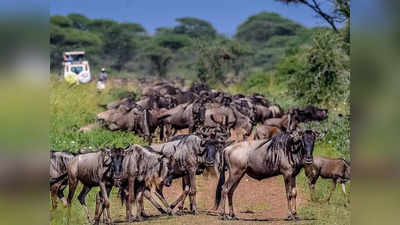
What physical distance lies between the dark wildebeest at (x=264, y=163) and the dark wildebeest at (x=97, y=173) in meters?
0.98

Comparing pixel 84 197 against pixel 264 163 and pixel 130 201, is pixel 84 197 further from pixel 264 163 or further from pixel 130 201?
pixel 264 163

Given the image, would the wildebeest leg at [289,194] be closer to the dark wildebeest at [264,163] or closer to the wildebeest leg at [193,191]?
the dark wildebeest at [264,163]

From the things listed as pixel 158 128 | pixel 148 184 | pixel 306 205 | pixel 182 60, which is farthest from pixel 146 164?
pixel 182 60

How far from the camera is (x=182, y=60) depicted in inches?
1096

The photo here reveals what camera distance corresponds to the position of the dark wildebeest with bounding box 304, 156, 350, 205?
6047 millimetres

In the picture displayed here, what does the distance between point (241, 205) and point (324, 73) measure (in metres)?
7.58

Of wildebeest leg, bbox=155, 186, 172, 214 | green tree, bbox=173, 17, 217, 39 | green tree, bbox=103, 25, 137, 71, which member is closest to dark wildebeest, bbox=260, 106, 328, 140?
wildebeest leg, bbox=155, 186, 172, 214

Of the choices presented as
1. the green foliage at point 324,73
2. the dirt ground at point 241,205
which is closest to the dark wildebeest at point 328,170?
the dirt ground at point 241,205

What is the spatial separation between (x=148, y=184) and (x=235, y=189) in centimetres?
81

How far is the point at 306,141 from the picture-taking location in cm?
521

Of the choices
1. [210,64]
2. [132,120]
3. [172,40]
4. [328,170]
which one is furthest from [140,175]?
[172,40]

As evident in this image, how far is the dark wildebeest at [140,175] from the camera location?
5.25 m

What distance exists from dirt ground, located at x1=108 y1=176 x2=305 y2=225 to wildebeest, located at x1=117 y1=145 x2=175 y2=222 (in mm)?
98
